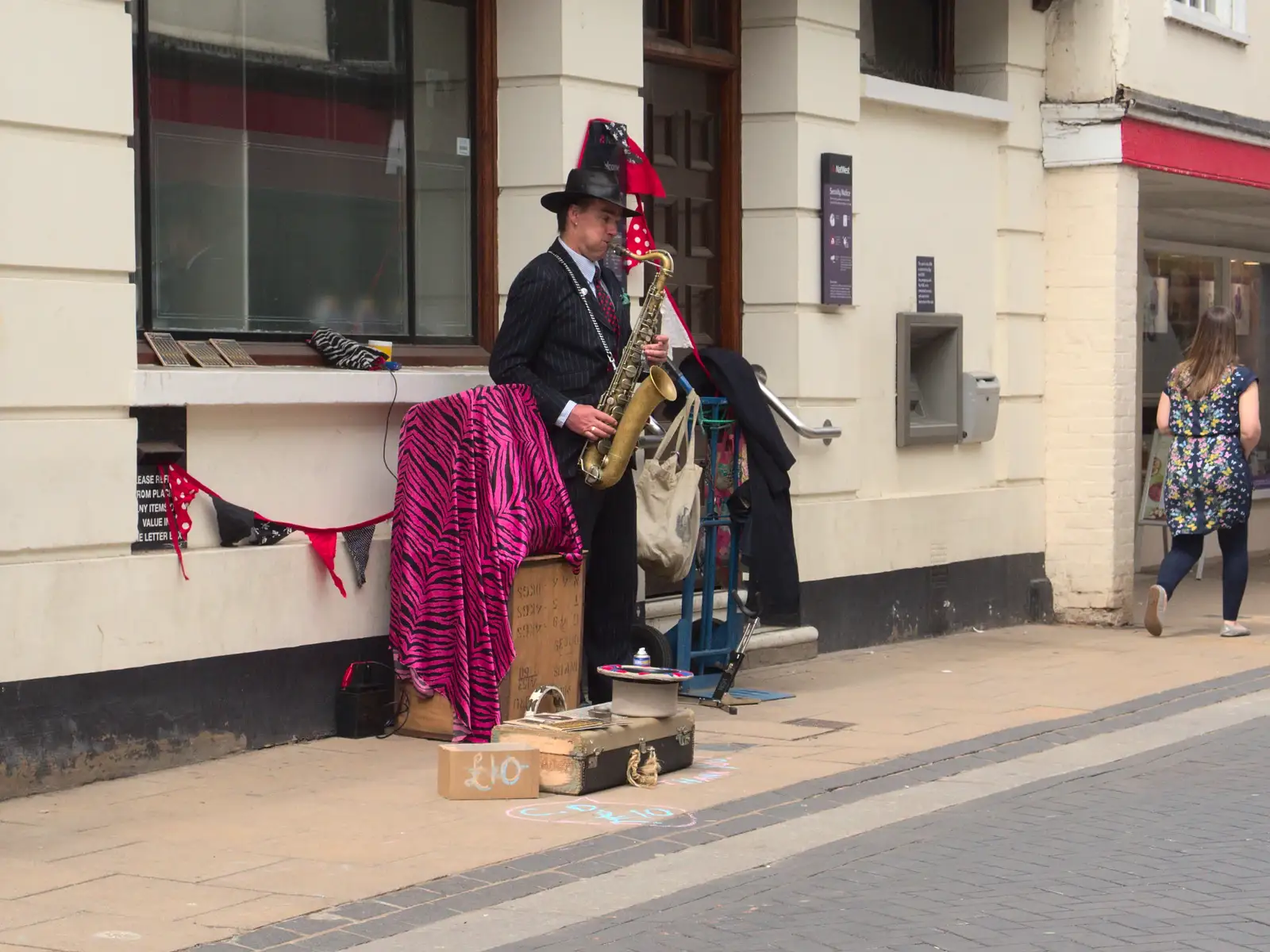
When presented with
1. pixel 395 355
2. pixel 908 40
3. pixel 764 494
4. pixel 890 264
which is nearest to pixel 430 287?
pixel 395 355

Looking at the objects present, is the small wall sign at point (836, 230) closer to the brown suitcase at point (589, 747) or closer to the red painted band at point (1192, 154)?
the red painted band at point (1192, 154)

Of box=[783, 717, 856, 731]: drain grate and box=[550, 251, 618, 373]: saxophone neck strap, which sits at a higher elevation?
box=[550, 251, 618, 373]: saxophone neck strap

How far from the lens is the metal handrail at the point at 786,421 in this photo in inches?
370

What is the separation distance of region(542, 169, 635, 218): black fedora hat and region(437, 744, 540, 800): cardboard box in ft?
7.66

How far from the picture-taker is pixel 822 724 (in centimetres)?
872

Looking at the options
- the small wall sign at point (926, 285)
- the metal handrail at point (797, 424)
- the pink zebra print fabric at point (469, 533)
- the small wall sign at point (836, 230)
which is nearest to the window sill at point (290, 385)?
the pink zebra print fabric at point (469, 533)

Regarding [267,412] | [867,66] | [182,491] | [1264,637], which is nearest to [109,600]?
[182,491]

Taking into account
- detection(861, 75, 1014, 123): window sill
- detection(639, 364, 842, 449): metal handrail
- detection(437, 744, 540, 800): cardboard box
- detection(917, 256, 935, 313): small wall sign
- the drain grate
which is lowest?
the drain grate

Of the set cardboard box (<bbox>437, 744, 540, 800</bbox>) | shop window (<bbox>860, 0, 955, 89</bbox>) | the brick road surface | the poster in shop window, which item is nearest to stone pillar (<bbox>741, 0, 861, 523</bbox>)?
shop window (<bbox>860, 0, 955, 89</bbox>)

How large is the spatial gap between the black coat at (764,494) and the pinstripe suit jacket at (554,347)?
1085 mm

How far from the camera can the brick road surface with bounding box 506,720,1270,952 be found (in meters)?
5.30

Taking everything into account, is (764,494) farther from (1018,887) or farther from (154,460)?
(1018,887)

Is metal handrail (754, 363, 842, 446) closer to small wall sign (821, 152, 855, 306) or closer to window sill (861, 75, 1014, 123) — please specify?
small wall sign (821, 152, 855, 306)

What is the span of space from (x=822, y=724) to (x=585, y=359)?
1.94 meters
